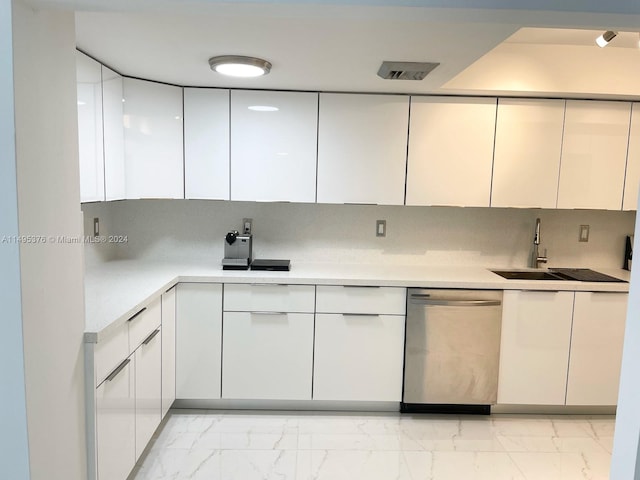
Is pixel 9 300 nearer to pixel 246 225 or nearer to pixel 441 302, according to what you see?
pixel 246 225

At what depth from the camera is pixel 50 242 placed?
1.44 m


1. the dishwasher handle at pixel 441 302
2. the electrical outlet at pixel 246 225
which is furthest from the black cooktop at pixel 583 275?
the electrical outlet at pixel 246 225

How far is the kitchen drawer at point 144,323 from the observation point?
2.07 metres

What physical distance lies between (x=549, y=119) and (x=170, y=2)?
A: 8.40ft

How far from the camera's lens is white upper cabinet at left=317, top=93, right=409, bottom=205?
294 cm

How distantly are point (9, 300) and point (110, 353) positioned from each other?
2.10 feet

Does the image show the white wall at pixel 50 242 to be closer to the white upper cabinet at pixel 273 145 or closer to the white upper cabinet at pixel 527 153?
the white upper cabinet at pixel 273 145

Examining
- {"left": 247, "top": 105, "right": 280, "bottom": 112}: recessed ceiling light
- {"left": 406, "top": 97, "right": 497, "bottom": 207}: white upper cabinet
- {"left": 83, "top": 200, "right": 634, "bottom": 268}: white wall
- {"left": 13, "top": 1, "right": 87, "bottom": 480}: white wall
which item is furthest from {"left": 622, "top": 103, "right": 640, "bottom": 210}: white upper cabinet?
{"left": 13, "top": 1, "right": 87, "bottom": 480}: white wall

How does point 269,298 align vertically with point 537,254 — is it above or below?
below

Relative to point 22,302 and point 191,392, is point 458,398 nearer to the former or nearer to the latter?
point 191,392

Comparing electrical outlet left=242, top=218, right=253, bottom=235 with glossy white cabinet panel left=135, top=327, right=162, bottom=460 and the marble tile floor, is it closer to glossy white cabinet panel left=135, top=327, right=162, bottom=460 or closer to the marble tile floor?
glossy white cabinet panel left=135, top=327, right=162, bottom=460

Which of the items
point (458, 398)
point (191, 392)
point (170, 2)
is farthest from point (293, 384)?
point (170, 2)

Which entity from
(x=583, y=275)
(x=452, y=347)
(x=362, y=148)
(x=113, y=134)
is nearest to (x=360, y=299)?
(x=452, y=347)

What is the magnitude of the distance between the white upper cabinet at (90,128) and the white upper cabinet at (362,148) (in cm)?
131
